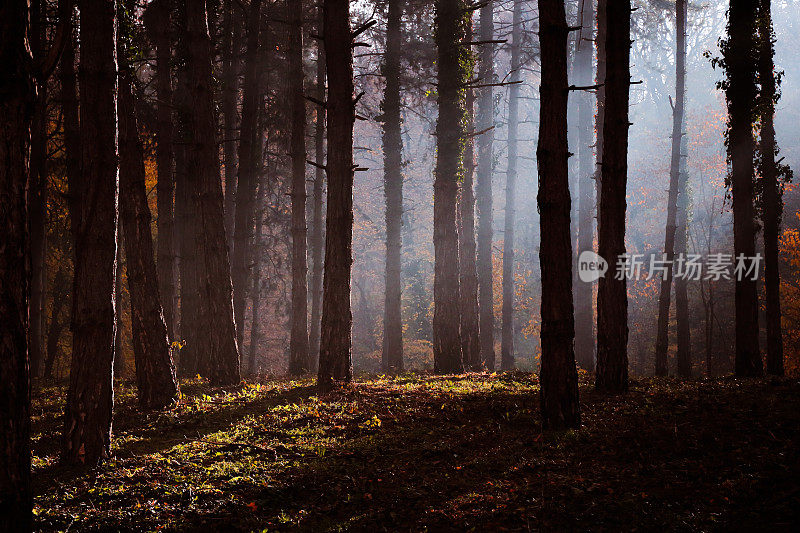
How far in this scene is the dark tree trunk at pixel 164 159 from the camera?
14227 millimetres

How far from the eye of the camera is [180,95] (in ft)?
55.1

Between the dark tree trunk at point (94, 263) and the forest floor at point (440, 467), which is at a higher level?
the dark tree trunk at point (94, 263)

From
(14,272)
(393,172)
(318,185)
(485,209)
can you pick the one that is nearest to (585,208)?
(485,209)

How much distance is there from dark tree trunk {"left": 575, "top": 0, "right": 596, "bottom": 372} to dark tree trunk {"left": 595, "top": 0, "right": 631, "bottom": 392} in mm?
8176

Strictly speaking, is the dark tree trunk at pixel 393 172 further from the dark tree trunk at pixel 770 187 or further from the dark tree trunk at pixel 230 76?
the dark tree trunk at pixel 770 187

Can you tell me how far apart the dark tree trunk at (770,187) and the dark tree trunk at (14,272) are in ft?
43.7

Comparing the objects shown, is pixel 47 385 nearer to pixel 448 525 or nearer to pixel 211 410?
pixel 211 410

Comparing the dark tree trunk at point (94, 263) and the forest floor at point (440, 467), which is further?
the dark tree trunk at point (94, 263)

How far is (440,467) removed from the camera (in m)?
6.21

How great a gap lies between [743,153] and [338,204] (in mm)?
8393

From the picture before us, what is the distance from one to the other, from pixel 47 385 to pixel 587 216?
55.5 feet

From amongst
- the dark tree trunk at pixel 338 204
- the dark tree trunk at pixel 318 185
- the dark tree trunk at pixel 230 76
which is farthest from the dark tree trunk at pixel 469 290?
the dark tree trunk at pixel 338 204

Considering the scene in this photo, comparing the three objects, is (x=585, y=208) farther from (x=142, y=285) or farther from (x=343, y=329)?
(x=142, y=285)

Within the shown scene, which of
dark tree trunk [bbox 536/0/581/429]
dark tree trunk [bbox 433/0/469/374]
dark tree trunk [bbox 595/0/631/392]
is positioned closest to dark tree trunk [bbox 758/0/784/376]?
A: dark tree trunk [bbox 595/0/631/392]
